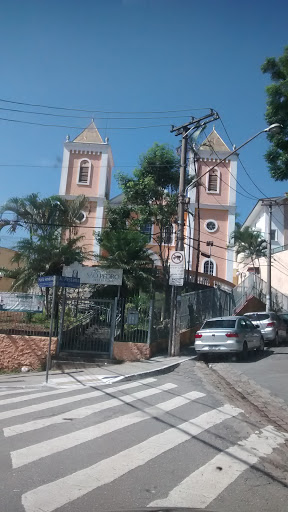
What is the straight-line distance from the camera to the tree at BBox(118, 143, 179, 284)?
26812 millimetres

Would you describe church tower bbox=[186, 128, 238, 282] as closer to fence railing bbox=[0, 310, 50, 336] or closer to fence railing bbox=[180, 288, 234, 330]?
fence railing bbox=[180, 288, 234, 330]

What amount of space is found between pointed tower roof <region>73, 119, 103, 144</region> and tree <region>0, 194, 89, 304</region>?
1910cm

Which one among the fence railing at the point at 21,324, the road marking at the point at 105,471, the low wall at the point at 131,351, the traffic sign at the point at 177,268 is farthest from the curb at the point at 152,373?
the road marking at the point at 105,471

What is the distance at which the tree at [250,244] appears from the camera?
43094 millimetres

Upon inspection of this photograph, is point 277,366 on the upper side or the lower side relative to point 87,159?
lower

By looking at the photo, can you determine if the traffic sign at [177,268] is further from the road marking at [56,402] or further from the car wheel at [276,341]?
the car wheel at [276,341]

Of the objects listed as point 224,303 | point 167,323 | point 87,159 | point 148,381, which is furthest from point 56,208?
point 87,159

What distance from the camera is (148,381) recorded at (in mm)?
12297

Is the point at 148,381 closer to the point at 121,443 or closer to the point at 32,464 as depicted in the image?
the point at 121,443

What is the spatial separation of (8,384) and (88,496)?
8652 millimetres

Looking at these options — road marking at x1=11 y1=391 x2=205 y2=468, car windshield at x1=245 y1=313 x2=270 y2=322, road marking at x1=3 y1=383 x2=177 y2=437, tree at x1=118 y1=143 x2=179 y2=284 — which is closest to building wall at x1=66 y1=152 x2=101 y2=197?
tree at x1=118 y1=143 x2=179 y2=284

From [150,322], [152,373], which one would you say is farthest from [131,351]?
[152,373]

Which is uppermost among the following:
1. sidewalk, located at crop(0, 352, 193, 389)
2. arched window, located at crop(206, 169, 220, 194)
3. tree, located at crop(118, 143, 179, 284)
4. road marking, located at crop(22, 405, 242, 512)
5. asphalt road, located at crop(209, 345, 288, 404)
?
arched window, located at crop(206, 169, 220, 194)

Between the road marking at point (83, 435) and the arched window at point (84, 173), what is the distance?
33.3 meters
